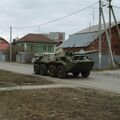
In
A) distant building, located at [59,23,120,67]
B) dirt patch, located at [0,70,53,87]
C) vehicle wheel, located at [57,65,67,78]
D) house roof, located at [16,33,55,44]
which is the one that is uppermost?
house roof, located at [16,33,55,44]

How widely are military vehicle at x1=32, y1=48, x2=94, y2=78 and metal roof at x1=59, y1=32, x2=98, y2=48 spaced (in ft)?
84.6

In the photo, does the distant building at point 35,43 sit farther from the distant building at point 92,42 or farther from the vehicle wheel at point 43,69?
the vehicle wheel at point 43,69

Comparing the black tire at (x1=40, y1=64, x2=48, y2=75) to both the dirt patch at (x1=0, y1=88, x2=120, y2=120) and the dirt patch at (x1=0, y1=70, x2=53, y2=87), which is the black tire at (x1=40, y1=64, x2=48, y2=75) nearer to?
the dirt patch at (x1=0, y1=70, x2=53, y2=87)

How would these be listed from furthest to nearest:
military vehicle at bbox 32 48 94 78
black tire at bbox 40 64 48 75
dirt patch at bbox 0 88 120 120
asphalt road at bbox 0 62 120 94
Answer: black tire at bbox 40 64 48 75, military vehicle at bbox 32 48 94 78, asphalt road at bbox 0 62 120 94, dirt patch at bbox 0 88 120 120

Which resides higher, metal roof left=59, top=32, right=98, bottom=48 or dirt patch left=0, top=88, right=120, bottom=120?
metal roof left=59, top=32, right=98, bottom=48

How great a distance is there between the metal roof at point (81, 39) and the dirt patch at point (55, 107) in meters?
41.3

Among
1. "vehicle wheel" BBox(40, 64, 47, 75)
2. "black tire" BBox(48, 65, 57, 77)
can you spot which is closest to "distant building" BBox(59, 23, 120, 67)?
"vehicle wheel" BBox(40, 64, 47, 75)

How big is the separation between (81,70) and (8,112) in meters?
17.5

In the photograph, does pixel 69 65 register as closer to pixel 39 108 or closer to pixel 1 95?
pixel 1 95

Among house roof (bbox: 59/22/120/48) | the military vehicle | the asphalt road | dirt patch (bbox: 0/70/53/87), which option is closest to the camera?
the asphalt road

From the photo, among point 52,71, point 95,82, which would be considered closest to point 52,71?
point 52,71

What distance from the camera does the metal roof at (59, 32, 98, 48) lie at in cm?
5715

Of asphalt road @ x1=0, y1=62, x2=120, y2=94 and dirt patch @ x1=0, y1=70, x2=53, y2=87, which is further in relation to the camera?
dirt patch @ x1=0, y1=70, x2=53, y2=87

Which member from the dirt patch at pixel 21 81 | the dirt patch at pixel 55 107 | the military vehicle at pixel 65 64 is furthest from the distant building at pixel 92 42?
the dirt patch at pixel 55 107
